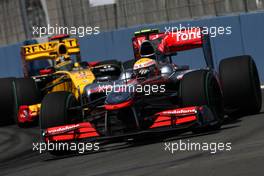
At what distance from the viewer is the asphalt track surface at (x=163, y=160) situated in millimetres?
8828

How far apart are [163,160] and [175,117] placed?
1902 millimetres

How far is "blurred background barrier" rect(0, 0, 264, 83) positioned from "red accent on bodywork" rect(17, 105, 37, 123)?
4730 mm

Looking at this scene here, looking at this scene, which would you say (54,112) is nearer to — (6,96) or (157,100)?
(157,100)

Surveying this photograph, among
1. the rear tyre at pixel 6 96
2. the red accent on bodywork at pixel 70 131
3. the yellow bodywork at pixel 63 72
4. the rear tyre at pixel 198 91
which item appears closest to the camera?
the rear tyre at pixel 198 91

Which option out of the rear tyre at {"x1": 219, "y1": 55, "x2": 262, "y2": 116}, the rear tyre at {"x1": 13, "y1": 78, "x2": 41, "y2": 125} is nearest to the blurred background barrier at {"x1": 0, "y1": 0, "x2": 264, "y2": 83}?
the rear tyre at {"x1": 13, "y1": 78, "x2": 41, "y2": 125}

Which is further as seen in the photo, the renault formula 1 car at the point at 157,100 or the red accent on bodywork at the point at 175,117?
the renault formula 1 car at the point at 157,100

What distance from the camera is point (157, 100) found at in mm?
12719

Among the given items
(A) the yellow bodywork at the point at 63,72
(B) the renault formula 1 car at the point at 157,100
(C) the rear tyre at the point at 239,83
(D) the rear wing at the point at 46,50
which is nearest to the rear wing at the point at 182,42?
(B) the renault formula 1 car at the point at 157,100

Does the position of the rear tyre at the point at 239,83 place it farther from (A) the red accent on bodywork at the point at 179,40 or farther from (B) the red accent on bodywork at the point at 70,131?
(B) the red accent on bodywork at the point at 70,131

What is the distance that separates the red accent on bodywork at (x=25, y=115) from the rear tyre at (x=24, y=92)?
136 mm

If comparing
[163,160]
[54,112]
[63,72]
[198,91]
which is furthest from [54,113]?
[63,72]

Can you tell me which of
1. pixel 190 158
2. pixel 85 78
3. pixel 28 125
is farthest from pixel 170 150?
pixel 28 125

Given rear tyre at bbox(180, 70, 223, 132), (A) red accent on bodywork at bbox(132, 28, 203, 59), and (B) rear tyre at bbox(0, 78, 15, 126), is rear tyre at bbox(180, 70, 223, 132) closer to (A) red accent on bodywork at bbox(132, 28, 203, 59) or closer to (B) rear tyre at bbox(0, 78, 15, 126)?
(A) red accent on bodywork at bbox(132, 28, 203, 59)

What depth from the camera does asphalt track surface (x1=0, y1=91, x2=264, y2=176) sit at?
8828 millimetres
